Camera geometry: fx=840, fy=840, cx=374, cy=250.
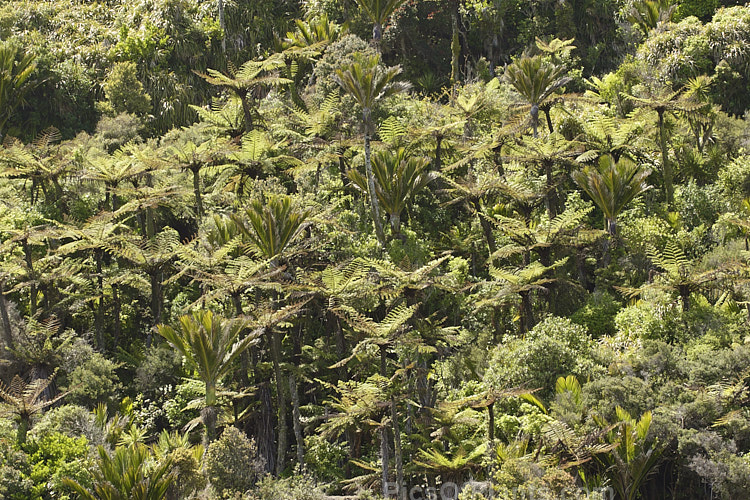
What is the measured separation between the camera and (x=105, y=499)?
12688 millimetres

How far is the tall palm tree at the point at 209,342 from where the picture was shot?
13.3 m

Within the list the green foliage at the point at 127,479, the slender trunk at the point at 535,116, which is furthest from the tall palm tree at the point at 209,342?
the slender trunk at the point at 535,116

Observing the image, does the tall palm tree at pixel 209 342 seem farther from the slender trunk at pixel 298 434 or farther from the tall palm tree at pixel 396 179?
the tall palm tree at pixel 396 179

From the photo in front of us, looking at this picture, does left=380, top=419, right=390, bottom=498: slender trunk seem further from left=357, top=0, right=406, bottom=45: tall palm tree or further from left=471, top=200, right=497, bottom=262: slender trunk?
left=357, top=0, right=406, bottom=45: tall palm tree

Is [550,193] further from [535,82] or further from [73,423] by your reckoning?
[73,423]

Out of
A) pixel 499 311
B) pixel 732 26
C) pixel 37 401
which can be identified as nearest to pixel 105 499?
pixel 37 401

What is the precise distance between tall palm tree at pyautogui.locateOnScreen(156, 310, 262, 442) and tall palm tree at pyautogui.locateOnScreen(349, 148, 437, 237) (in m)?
5.18

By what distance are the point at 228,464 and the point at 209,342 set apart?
191cm

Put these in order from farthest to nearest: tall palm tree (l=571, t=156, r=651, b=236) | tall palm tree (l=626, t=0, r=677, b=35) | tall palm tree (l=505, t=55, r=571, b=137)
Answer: tall palm tree (l=626, t=0, r=677, b=35), tall palm tree (l=505, t=55, r=571, b=137), tall palm tree (l=571, t=156, r=651, b=236)

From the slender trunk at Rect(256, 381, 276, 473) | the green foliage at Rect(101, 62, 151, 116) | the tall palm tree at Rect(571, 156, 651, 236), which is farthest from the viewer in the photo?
the green foliage at Rect(101, 62, 151, 116)

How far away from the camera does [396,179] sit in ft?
57.7

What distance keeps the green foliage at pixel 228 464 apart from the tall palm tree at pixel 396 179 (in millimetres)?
6367

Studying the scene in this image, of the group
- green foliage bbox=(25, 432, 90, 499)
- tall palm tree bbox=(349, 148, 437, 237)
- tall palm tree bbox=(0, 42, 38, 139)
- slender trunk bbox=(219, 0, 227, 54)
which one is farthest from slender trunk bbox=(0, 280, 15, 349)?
slender trunk bbox=(219, 0, 227, 54)

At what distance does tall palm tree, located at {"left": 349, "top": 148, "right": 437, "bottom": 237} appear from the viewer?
17469 millimetres
